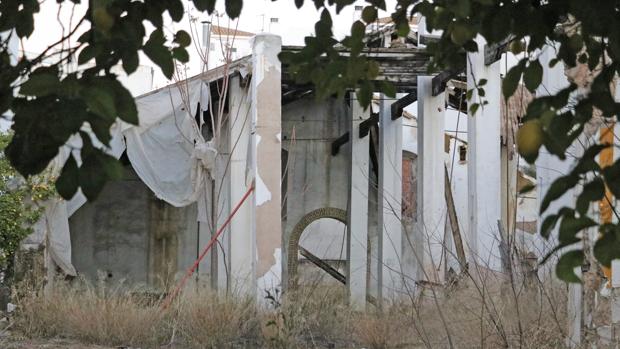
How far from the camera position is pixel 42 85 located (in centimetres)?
192

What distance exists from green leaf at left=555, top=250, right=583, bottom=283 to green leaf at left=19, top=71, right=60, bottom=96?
114 cm

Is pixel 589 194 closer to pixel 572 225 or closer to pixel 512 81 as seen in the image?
pixel 572 225

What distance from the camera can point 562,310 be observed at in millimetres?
7176

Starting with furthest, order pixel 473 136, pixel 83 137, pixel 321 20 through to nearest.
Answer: pixel 473 136 → pixel 321 20 → pixel 83 137

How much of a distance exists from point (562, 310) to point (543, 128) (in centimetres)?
572

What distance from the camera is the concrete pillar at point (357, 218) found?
1512 centimetres

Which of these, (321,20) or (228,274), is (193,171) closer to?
(228,274)

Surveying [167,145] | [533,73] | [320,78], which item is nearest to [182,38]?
[320,78]

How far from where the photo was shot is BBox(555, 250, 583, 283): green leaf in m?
1.93

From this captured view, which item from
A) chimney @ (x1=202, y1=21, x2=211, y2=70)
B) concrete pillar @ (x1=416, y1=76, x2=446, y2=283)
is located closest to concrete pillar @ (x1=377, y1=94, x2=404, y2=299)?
concrete pillar @ (x1=416, y1=76, x2=446, y2=283)

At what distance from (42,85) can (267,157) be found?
977 centimetres

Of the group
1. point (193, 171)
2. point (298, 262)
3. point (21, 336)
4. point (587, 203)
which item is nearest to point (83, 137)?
point (587, 203)

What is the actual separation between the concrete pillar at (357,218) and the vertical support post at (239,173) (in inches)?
84.5

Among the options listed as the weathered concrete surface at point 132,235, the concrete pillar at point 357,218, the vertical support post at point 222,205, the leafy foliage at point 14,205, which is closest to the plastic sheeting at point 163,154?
the vertical support post at point 222,205
